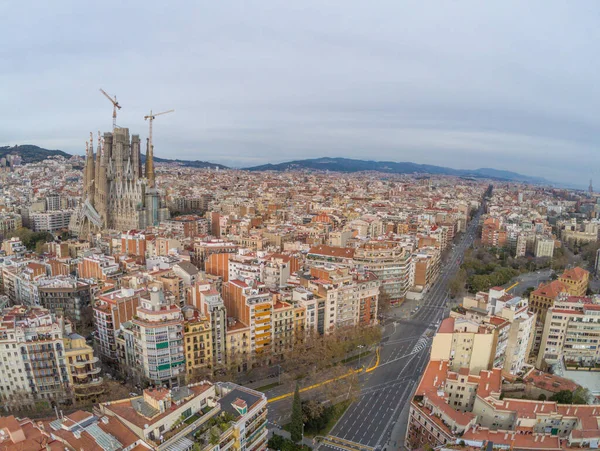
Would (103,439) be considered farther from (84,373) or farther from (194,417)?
(84,373)

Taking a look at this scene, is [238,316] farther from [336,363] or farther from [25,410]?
[25,410]

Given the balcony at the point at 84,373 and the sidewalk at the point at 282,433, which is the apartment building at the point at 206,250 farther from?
the sidewalk at the point at 282,433

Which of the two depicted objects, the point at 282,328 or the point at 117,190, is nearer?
the point at 282,328

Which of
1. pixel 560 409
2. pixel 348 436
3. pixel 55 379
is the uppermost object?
pixel 560 409

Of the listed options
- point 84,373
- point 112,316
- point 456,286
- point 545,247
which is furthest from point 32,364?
point 545,247

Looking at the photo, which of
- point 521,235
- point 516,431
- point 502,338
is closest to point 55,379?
point 516,431

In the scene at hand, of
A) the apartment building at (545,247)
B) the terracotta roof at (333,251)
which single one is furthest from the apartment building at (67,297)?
the apartment building at (545,247)
